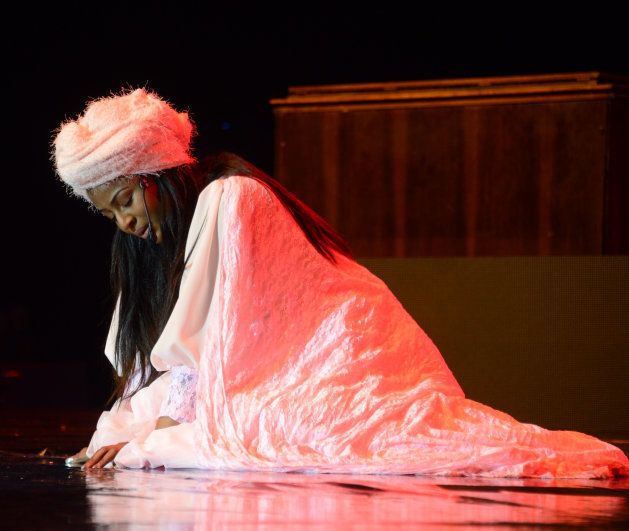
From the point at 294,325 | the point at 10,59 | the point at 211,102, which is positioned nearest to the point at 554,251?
the point at 211,102

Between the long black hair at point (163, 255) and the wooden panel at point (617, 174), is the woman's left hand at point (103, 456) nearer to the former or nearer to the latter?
the long black hair at point (163, 255)

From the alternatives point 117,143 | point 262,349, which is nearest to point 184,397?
point 262,349

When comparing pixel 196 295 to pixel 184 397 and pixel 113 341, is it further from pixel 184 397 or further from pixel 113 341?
pixel 113 341

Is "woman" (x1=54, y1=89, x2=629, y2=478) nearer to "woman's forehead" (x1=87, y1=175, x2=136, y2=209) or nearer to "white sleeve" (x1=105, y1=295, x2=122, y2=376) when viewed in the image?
"woman's forehead" (x1=87, y1=175, x2=136, y2=209)

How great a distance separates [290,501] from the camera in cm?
189

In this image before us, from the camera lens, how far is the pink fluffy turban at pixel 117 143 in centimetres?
248

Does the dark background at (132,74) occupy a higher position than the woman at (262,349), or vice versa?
the dark background at (132,74)

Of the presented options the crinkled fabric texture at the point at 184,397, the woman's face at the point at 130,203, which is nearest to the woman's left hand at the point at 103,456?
the crinkled fabric texture at the point at 184,397

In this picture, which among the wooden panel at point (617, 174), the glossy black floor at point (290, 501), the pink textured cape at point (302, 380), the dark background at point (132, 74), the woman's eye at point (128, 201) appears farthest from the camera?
the dark background at point (132, 74)

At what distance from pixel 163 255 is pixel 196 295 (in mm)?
247

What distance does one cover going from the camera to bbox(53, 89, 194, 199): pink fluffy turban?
2.48m

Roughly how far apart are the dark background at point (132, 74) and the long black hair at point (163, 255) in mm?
2379

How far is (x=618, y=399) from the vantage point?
419 centimetres

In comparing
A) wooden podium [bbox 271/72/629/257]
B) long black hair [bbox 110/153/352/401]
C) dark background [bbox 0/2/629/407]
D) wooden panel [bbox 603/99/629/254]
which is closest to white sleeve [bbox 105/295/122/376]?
long black hair [bbox 110/153/352/401]
